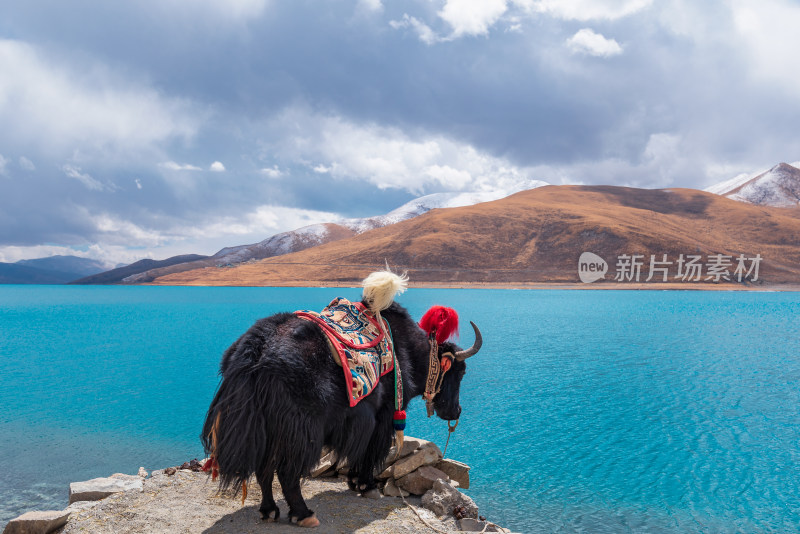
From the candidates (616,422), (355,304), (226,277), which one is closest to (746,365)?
(616,422)

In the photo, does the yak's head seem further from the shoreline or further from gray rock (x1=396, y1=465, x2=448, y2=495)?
the shoreline

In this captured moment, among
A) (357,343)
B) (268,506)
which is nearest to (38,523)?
(268,506)

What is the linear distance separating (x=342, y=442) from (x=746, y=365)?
16666 mm

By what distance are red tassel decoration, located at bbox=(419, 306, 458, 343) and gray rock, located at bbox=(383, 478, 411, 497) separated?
57.9 inches

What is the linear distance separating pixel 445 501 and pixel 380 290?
2.07m

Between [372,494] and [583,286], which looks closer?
[372,494]

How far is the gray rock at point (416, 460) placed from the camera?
481 centimetres

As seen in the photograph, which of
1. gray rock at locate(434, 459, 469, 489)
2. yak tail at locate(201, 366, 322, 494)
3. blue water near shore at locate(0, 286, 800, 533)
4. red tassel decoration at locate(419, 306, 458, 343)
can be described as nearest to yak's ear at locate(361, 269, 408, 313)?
red tassel decoration at locate(419, 306, 458, 343)

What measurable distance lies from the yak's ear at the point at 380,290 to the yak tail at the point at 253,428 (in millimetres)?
1145

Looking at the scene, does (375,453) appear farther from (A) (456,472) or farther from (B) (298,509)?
(A) (456,472)

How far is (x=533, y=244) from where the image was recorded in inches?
3976

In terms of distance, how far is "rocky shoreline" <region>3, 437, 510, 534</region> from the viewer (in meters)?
3.80

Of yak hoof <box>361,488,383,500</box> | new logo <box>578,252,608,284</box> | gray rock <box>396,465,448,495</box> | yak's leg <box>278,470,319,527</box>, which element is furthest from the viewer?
new logo <box>578,252,608,284</box>

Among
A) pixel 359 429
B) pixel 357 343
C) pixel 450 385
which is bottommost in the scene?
pixel 359 429
